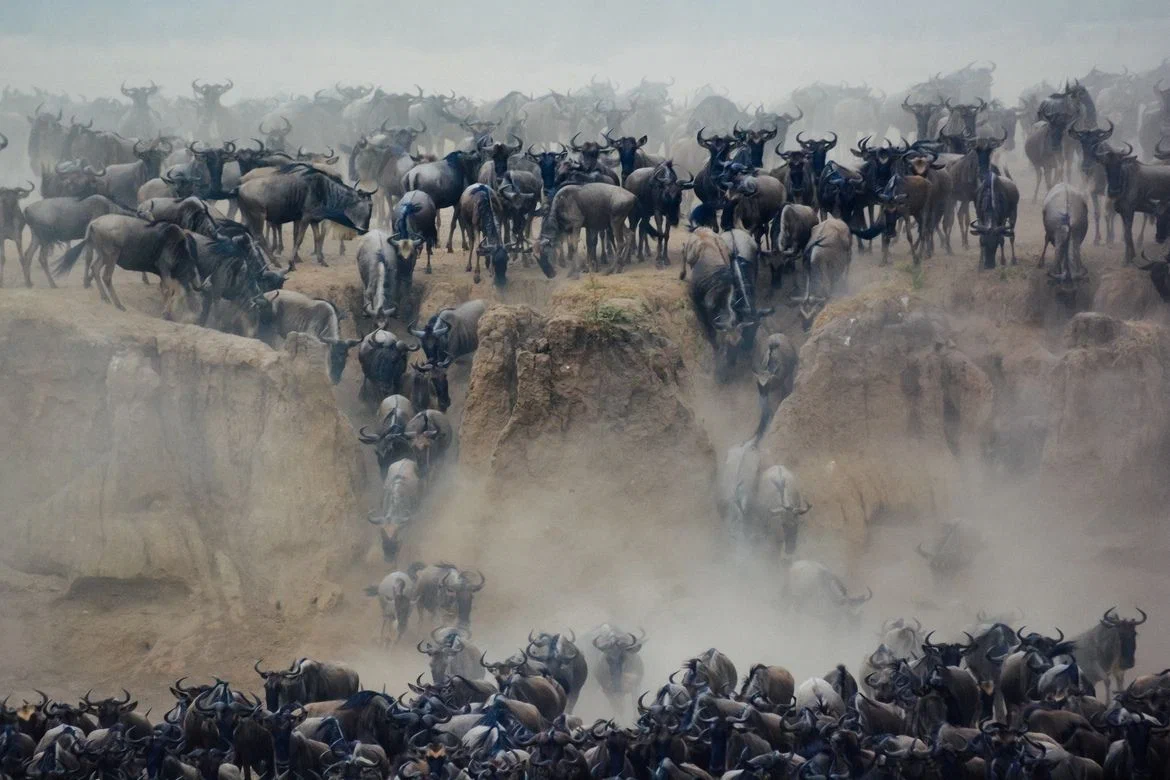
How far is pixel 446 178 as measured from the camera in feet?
87.5

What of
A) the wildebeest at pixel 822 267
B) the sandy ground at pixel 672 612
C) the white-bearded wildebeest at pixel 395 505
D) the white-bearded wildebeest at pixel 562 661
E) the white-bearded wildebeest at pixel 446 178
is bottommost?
the sandy ground at pixel 672 612

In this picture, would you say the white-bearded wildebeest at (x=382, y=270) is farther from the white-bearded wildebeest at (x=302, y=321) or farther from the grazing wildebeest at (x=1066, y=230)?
the grazing wildebeest at (x=1066, y=230)

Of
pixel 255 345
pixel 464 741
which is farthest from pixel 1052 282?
pixel 464 741

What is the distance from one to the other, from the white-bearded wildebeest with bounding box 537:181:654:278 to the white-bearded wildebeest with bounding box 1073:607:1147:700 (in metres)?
10.1

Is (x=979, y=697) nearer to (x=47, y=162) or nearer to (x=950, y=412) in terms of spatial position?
(x=950, y=412)

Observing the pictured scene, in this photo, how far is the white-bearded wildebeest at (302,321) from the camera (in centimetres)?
2294

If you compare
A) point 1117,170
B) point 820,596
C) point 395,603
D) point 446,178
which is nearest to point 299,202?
point 446,178

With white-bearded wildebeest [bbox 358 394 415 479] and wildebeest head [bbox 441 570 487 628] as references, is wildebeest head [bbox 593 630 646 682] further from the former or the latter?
white-bearded wildebeest [bbox 358 394 415 479]

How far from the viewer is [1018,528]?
21016 millimetres

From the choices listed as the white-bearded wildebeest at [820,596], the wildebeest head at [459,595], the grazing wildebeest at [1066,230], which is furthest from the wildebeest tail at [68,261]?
the grazing wildebeest at [1066,230]

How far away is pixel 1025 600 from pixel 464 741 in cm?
851

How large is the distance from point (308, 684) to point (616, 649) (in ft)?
11.3

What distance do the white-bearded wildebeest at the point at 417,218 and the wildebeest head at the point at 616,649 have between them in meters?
8.98

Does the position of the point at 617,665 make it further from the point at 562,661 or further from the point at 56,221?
the point at 56,221
